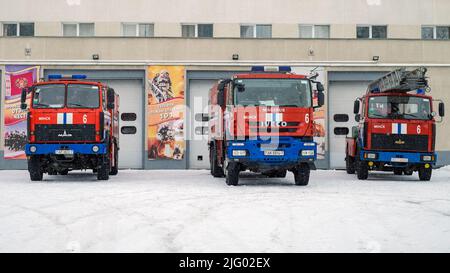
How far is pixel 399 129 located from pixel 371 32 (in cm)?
1106

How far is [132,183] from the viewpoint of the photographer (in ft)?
59.0

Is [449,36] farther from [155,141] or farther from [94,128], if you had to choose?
[94,128]

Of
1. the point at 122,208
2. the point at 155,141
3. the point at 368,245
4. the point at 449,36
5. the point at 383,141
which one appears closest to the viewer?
the point at 368,245

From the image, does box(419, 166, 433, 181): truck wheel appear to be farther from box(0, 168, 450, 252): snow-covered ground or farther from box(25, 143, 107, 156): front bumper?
box(25, 143, 107, 156): front bumper

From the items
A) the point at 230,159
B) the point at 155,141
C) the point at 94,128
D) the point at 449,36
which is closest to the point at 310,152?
the point at 230,159

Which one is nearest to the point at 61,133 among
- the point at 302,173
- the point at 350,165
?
the point at 302,173

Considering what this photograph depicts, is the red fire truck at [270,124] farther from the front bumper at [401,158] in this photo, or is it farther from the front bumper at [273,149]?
the front bumper at [401,158]

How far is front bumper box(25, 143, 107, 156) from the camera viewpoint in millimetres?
17984

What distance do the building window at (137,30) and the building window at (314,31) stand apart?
6.37m

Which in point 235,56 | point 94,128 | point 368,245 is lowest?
point 368,245


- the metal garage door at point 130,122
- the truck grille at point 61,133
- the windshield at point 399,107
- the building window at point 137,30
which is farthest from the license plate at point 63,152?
the building window at point 137,30

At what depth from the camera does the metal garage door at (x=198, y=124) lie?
27.8 metres
